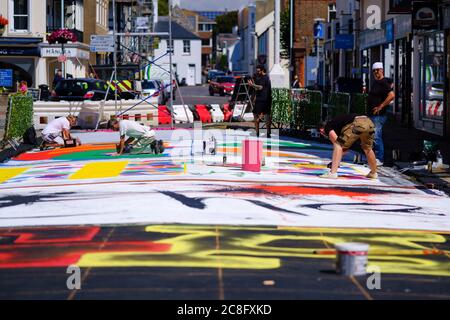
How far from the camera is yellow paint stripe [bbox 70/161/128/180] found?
16062 mm

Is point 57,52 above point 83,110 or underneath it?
above

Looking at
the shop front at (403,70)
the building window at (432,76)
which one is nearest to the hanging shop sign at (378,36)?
the shop front at (403,70)

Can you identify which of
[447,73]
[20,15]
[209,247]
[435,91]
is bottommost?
[209,247]

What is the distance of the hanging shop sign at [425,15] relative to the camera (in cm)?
2616

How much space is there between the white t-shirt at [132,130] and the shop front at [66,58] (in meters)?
33.8

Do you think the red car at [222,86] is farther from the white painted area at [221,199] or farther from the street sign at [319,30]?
the white painted area at [221,199]

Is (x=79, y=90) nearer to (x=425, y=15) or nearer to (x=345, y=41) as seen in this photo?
(x=425, y=15)

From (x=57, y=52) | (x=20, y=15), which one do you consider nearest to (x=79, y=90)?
(x=57, y=52)

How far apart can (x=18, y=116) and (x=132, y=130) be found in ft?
15.3

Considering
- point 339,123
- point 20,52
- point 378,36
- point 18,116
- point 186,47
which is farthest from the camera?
point 186,47

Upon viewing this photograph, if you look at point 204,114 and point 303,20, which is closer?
point 204,114

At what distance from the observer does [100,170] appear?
667 inches

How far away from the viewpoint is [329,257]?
9.43 meters
